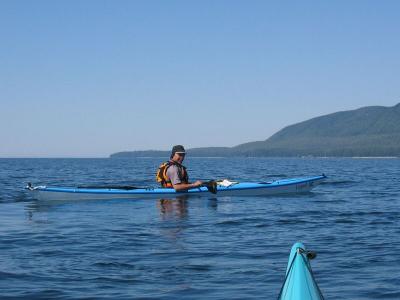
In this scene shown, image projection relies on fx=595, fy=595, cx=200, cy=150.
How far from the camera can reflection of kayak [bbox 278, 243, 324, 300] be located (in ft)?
17.5

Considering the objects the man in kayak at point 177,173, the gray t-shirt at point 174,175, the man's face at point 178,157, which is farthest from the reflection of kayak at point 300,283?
the gray t-shirt at point 174,175

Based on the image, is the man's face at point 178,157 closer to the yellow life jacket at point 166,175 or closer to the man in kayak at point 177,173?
the man in kayak at point 177,173

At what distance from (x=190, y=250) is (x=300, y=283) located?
4983mm

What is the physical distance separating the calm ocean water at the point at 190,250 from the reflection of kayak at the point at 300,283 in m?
1.58

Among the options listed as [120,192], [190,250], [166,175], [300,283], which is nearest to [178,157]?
[166,175]

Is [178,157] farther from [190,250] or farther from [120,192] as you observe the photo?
[190,250]

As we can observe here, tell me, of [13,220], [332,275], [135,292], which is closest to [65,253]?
[135,292]

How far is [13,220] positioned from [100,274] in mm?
7674

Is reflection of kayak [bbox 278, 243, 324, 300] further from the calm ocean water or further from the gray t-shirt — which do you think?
the gray t-shirt

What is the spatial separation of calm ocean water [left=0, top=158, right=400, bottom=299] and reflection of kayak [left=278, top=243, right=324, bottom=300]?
5.18 ft

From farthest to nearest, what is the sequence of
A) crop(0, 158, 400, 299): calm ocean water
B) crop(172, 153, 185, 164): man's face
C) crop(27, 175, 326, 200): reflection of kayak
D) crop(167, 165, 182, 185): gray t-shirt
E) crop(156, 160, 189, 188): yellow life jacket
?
1. crop(27, 175, 326, 200): reflection of kayak
2. crop(167, 165, 182, 185): gray t-shirt
3. crop(156, 160, 189, 188): yellow life jacket
4. crop(172, 153, 185, 164): man's face
5. crop(0, 158, 400, 299): calm ocean water

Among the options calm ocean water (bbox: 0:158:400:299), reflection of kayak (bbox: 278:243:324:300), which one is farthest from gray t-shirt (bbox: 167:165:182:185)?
reflection of kayak (bbox: 278:243:324:300)

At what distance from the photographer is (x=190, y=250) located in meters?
10.3

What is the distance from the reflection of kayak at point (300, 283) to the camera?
211 inches
